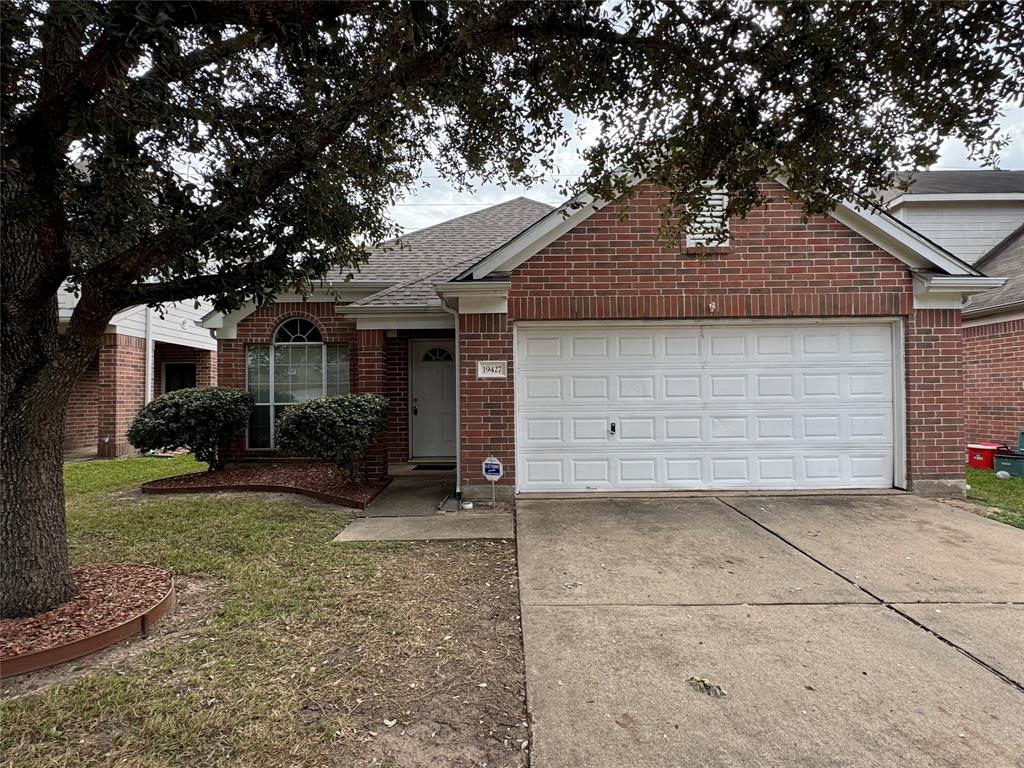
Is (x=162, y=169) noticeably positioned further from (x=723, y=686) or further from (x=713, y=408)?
(x=713, y=408)

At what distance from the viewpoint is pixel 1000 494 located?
24.1 feet

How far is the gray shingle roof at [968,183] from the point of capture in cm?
1381

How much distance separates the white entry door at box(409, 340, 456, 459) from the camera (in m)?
9.59

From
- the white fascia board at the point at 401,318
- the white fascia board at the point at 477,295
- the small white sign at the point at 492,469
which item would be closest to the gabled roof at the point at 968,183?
the white fascia board at the point at 477,295

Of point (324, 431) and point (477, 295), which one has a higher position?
point (477, 295)

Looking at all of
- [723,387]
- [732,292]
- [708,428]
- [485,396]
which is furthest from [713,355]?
[485,396]

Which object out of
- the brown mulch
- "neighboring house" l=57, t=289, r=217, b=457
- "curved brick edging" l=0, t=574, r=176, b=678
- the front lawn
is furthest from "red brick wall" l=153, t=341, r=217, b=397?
"curved brick edging" l=0, t=574, r=176, b=678

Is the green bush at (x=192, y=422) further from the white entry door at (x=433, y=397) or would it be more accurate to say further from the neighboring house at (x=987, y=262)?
the neighboring house at (x=987, y=262)

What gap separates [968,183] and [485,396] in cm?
1666

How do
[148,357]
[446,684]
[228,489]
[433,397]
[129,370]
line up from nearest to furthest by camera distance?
1. [446,684]
2. [228,489]
3. [433,397]
4. [129,370]
5. [148,357]

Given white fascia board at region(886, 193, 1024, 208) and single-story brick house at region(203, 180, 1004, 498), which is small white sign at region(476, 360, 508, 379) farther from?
white fascia board at region(886, 193, 1024, 208)

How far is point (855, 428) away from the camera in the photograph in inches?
284

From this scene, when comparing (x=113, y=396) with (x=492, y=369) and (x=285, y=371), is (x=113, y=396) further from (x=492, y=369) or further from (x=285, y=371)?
(x=492, y=369)

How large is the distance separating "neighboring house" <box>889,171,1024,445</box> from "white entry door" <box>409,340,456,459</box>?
8.41 meters
